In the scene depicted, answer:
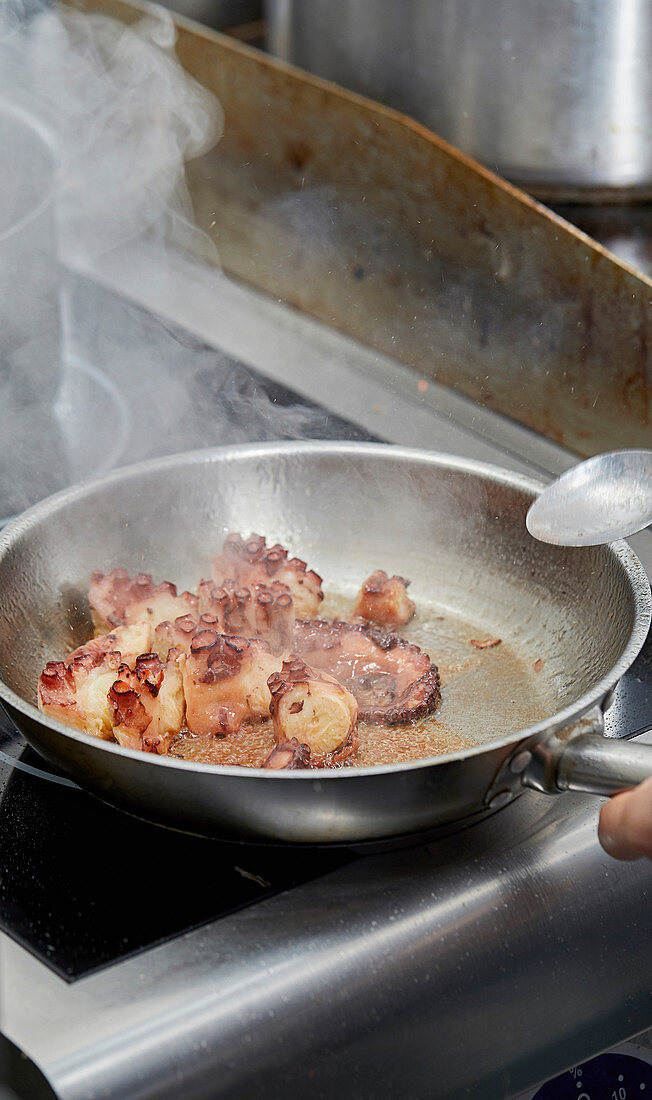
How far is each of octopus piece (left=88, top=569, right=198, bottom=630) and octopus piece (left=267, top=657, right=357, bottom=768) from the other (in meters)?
0.18

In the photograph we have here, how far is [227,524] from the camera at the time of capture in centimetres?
112

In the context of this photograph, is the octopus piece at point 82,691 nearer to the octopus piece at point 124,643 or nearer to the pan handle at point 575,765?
the octopus piece at point 124,643

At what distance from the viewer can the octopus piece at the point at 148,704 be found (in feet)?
2.55

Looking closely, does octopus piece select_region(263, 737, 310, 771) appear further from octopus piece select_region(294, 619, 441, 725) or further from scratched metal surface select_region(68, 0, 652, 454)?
scratched metal surface select_region(68, 0, 652, 454)

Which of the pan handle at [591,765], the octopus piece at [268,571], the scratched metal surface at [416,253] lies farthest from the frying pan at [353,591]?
the scratched metal surface at [416,253]

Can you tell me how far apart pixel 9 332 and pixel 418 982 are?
84 centimetres

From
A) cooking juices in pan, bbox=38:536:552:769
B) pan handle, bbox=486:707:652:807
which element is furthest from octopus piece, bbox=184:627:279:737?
pan handle, bbox=486:707:652:807

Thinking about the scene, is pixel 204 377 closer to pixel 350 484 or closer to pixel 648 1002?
pixel 350 484

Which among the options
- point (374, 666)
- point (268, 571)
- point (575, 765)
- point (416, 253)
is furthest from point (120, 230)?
point (575, 765)

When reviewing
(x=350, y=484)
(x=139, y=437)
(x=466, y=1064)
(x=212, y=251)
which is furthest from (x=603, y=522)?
(x=212, y=251)

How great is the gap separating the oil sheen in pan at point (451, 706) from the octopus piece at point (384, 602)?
2cm

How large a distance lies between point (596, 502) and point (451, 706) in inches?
9.5

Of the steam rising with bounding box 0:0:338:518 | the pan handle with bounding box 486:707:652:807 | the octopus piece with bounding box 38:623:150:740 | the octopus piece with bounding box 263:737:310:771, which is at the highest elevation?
the pan handle with bounding box 486:707:652:807

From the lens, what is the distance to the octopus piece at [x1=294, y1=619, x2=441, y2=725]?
878 mm
